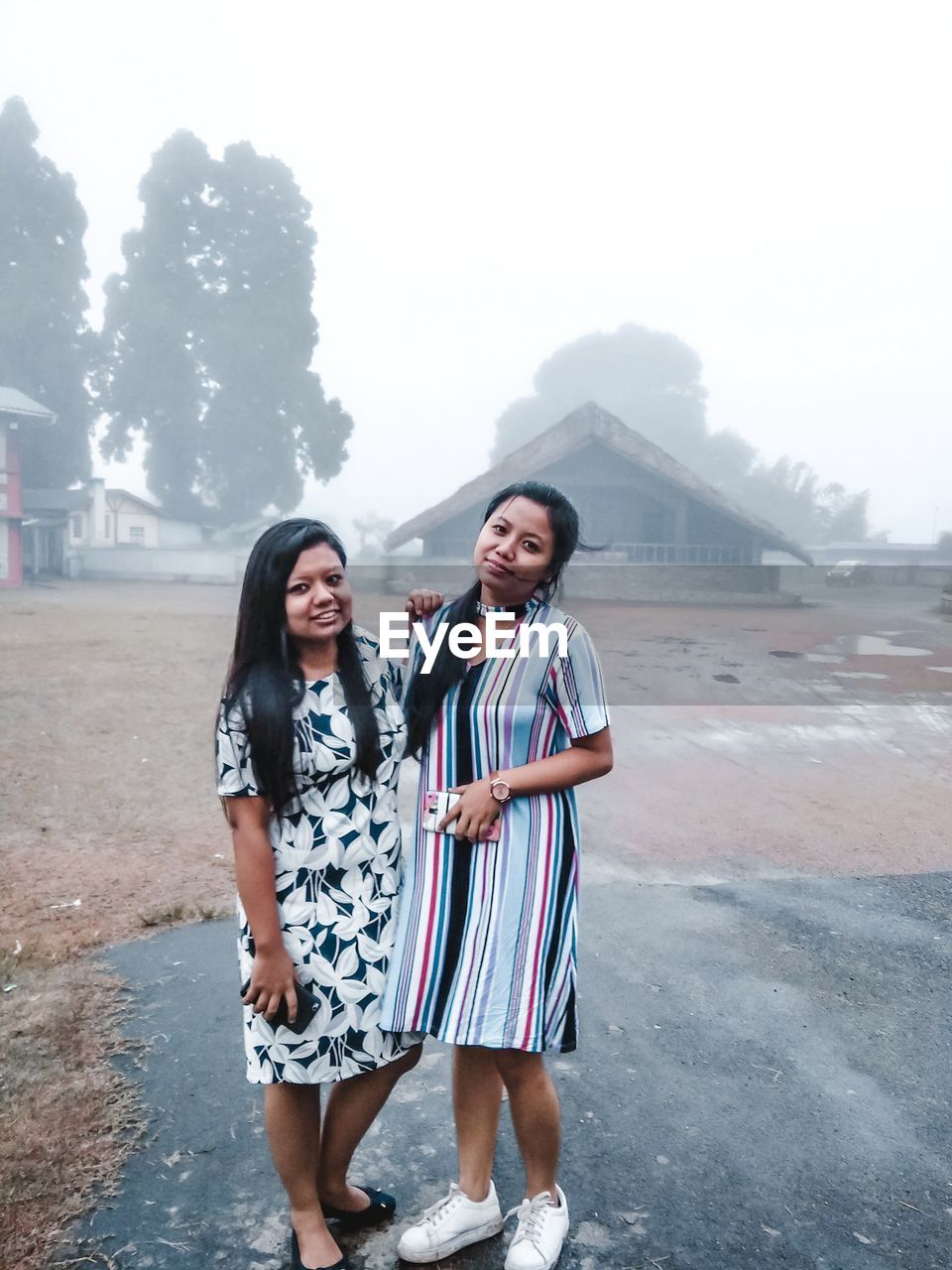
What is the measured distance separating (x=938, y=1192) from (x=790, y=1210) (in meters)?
0.29

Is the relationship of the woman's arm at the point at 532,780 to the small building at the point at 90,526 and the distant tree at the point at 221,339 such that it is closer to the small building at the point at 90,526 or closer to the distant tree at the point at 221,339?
the distant tree at the point at 221,339

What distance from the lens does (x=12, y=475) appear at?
9.89 metres

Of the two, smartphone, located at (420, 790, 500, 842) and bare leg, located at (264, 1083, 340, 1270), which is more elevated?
smartphone, located at (420, 790, 500, 842)

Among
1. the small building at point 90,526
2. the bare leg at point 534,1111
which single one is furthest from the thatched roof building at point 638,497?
the bare leg at point 534,1111

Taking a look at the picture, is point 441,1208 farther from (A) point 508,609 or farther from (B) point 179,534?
(B) point 179,534

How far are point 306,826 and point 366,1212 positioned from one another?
68cm

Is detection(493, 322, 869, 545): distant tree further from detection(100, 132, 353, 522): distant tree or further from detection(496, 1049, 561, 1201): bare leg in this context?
detection(496, 1049, 561, 1201): bare leg

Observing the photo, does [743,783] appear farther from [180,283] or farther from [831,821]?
[180,283]

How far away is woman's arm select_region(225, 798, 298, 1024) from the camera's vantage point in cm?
106

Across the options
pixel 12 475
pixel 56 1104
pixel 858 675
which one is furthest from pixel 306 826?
pixel 12 475

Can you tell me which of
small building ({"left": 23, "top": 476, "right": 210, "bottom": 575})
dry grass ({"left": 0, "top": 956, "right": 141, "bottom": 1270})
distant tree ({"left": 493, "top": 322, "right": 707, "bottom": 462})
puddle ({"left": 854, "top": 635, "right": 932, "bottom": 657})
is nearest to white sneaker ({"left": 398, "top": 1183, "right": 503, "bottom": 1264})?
dry grass ({"left": 0, "top": 956, "right": 141, "bottom": 1270})

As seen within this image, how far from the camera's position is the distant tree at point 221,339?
8664 millimetres

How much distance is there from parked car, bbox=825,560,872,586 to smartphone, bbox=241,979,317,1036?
841cm

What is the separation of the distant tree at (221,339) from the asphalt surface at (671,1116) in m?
6.84
